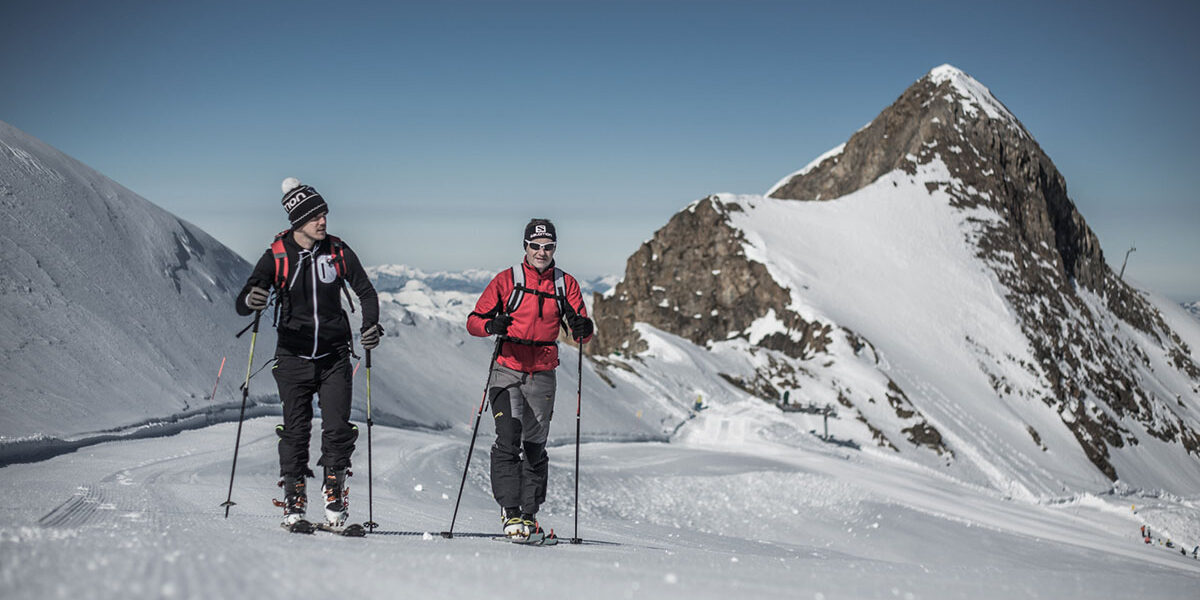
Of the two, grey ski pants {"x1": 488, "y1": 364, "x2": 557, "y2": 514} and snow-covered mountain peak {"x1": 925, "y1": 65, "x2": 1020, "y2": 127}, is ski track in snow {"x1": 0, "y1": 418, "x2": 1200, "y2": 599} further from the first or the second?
snow-covered mountain peak {"x1": 925, "y1": 65, "x2": 1020, "y2": 127}

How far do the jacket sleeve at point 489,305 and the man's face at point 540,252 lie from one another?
0.26 m

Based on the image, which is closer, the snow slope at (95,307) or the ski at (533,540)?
the ski at (533,540)

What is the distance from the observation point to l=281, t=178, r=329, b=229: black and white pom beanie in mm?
5645

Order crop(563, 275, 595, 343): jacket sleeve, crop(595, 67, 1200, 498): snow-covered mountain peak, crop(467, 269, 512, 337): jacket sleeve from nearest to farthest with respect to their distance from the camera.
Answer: crop(467, 269, 512, 337): jacket sleeve
crop(563, 275, 595, 343): jacket sleeve
crop(595, 67, 1200, 498): snow-covered mountain peak

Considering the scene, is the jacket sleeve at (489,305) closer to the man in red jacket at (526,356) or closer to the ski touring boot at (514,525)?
the man in red jacket at (526,356)

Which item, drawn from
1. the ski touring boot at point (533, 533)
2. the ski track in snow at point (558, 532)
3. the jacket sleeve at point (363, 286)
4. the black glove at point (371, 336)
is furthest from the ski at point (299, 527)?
the ski touring boot at point (533, 533)

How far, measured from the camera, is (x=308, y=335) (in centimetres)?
557

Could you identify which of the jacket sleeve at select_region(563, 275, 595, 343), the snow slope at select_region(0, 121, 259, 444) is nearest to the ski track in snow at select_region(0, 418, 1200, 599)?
the snow slope at select_region(0, 121, 259, 444)

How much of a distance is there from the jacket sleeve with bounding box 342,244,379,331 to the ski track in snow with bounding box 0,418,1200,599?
1.68 meters

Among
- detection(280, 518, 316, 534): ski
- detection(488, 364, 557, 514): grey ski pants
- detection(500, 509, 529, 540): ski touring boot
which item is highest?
detection(488, 364, 557, 514): grey ski pants

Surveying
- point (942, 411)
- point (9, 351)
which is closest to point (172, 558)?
point (9, 351)

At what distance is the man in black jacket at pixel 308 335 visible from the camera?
5.52 metres

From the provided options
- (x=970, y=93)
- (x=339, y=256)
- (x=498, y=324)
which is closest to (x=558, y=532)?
(x=498, y=324)

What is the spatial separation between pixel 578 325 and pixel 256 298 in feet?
8.46
